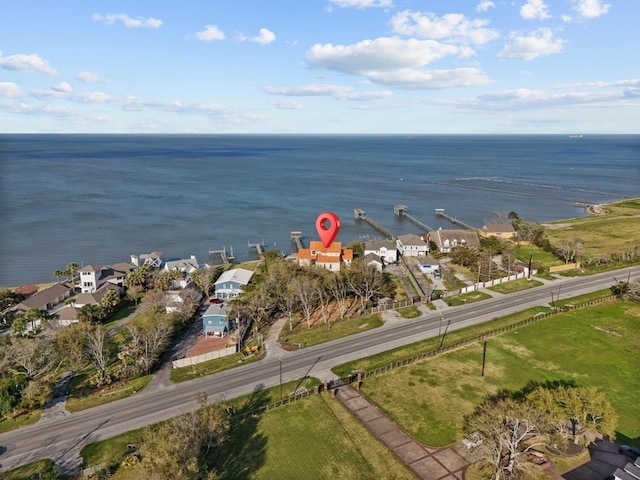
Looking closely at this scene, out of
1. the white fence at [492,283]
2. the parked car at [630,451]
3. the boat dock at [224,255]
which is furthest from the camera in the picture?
the boat dock at [224,255]

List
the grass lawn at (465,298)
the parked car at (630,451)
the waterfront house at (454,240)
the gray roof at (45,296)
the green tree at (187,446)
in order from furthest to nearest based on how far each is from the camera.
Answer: the waterfront house at (454,240), the grass lawn at (465,298), the gray roof at (45,296), the parked car at (630,451), the green tree at (187,446)

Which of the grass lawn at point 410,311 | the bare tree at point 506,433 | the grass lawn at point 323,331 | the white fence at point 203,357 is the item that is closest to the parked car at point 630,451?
the bare tree at point 506,433

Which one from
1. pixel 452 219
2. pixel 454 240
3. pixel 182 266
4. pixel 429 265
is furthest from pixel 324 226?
pixel 452 219

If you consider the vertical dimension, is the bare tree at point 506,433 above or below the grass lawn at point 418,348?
above

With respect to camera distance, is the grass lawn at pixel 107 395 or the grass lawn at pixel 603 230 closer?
the grass lawn at pixel 107 395

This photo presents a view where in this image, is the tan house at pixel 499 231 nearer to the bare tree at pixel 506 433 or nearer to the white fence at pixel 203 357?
the white fence at pixel 203 357

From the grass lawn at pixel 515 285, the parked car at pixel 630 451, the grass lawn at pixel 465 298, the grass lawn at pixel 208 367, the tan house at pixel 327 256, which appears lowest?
the grass lawn at pixel 208 367
